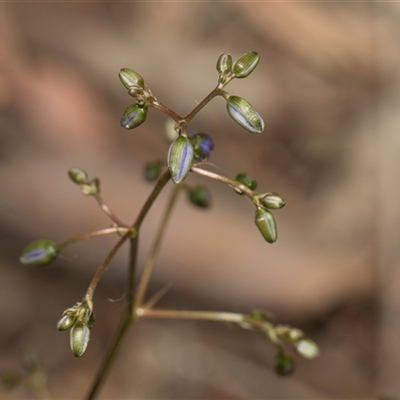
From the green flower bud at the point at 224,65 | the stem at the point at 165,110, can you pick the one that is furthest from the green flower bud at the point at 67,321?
the green flower bud at the point at 224,65

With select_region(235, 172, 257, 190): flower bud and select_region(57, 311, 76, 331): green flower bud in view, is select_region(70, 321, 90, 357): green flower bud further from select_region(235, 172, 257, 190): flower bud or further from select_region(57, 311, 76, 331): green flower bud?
select_region(235, 172, 257, 190): flower bud

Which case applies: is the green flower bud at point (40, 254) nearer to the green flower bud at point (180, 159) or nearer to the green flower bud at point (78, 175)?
the green flower bud at point (78, 175)

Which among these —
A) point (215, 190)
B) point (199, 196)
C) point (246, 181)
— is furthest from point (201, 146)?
point (215, 190)

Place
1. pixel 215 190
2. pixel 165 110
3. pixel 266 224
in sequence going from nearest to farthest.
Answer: pixel 165 110
pixel 266 224
pixel 215 190

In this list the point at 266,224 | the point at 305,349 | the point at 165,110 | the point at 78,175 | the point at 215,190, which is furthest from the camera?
the point at 215,190

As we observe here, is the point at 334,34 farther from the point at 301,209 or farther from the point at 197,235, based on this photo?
the point at 197,235

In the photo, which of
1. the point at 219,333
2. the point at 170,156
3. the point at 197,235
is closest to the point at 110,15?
the point at 197,235

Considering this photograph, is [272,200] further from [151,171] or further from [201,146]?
[151,171]
